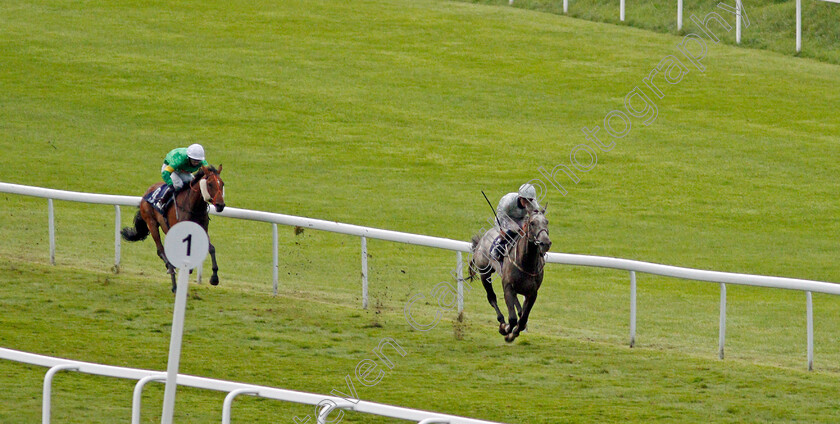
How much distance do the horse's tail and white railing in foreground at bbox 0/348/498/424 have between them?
183 inches

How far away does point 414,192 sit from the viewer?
15.1 metres

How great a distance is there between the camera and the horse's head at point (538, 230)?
768 cm

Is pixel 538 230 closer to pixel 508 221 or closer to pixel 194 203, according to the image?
pixel 508 221

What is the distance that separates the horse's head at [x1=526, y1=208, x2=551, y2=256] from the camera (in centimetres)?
768

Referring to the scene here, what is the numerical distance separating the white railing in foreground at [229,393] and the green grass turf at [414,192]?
440 millimetres

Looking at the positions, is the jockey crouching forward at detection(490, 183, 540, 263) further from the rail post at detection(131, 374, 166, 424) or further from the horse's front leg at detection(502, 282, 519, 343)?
the rail post at detection(131, 374, 166, 424)

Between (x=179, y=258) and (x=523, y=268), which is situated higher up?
(x=523, y=268)

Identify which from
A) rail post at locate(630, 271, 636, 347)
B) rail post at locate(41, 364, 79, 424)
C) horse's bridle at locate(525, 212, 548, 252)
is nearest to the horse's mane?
horse's bridle at locate(525, 212, 548, 252)

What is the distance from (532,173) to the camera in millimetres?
15602

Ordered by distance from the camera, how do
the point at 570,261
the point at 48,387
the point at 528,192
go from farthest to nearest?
1. the point at 570,261
2. the point at 528,192
3. the point at 48,387

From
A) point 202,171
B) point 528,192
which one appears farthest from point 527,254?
point 202,171

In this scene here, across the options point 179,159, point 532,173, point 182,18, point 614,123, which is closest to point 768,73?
point 614,123

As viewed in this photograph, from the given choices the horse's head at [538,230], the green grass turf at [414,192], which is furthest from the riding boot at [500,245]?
the green grass turf at [414,192]

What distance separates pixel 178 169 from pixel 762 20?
42.9 ft
